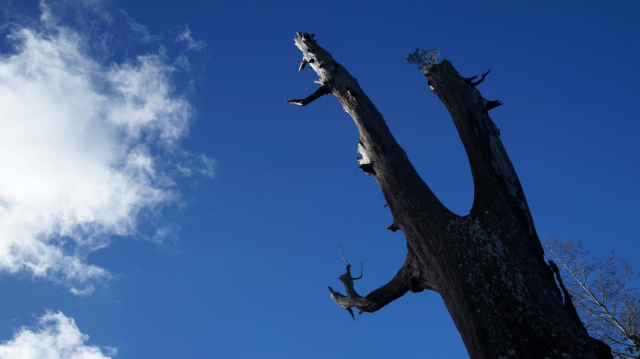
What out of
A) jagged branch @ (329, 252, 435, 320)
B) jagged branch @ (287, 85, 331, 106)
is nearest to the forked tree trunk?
jagged branch @ (329, 252, 435, 320)

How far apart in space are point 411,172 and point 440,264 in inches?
46.8

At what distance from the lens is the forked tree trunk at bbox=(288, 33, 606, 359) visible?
300cm

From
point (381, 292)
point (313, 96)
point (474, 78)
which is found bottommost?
point (381, 292)

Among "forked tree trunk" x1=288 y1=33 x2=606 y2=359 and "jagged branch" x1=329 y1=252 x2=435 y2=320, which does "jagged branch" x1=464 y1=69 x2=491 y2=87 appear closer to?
"forked tree trunk" x1=288 y1=33 x2=606 y2=359

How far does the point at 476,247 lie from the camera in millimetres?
3582

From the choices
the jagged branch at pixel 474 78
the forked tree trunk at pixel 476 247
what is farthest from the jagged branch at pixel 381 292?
the jagged branch at pixel 474 78

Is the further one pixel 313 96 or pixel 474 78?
pixel 313 96

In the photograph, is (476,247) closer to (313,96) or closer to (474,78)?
(474,78)

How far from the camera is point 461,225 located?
3820mm

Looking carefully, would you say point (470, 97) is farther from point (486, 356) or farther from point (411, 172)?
point (486, 356)

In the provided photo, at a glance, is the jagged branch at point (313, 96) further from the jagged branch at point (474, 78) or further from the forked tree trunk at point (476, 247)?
the jagged branch at point (474, 78)

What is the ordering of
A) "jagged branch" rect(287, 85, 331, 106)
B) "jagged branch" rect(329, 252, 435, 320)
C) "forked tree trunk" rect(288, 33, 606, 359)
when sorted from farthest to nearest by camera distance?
"jagged branch" rect(287, 85, 331, 106) < "jagged branch" rect(329, 252, 435, 320) < "forked tree trunk" rect(288, 33, 606, 359)

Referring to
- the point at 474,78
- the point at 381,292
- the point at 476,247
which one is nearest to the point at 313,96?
the point at 474,78

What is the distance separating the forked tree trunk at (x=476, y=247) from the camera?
300 cm
